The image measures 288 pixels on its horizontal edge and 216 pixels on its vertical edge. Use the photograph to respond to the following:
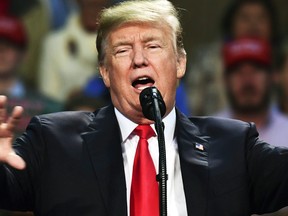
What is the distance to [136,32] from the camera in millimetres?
2785

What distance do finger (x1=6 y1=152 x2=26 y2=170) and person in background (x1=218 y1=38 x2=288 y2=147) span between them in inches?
134

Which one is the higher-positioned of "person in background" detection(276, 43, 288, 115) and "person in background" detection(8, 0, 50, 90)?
"person in background" detection(8, 0, 50, 90)

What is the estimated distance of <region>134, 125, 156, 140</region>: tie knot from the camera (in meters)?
2.73

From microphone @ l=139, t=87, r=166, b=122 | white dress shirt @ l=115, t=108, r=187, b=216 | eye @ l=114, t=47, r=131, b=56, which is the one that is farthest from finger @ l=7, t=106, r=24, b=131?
eye @ l=114, t=47, r=131, b=56

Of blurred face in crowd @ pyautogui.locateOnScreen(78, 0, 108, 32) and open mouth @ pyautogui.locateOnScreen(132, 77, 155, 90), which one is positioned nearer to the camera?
open mouth @ pyautogui.locateOnScreen(132, 77, 155, 90)

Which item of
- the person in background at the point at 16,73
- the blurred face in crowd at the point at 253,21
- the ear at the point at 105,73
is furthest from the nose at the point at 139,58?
the blurred face in crowd at the point at 253,21

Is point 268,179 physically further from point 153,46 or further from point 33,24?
point 33,24

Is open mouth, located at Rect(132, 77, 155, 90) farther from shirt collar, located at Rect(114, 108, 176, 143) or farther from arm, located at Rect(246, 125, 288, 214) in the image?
arm, located at Rect(246, 125, 288, 214)

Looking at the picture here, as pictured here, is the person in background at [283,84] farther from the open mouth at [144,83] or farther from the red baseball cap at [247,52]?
the open mouth at [144,83]

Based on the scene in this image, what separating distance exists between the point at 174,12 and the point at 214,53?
289 cm

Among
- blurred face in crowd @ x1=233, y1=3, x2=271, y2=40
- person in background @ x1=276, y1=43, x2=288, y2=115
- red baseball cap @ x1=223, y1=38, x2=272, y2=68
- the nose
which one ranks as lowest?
person in background @ x1=276, y1=43, x2=288, y2=115

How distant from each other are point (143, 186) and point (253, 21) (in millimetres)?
3360

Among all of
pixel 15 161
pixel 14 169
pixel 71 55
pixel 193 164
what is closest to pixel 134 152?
pixel 193 164

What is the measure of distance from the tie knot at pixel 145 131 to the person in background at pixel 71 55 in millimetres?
2901
